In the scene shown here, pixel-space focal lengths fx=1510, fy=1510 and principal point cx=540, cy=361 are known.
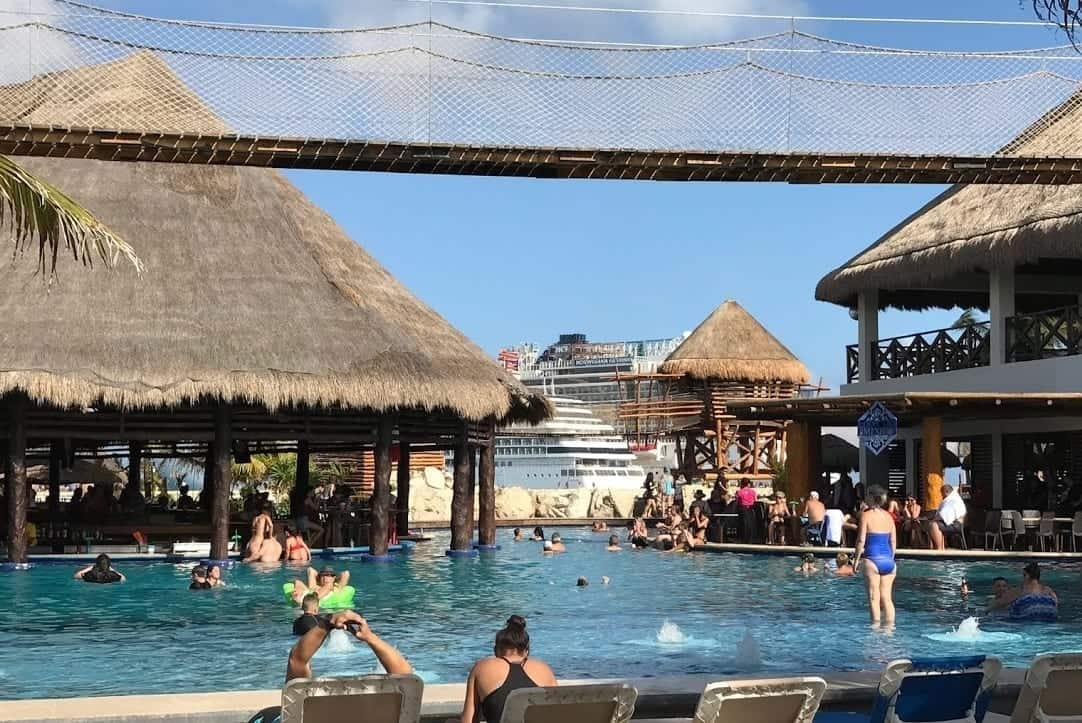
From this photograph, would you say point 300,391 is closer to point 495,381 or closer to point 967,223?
point 495,381

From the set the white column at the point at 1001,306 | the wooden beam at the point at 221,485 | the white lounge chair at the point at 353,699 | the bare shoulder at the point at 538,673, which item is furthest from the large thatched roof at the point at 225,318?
the white lounge chair at the point at 353,699

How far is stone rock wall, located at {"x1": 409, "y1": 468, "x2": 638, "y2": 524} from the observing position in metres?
40.9

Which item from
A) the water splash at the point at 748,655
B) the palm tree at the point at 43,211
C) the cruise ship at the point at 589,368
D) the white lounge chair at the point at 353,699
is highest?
the cruise ship at the point at 589,368

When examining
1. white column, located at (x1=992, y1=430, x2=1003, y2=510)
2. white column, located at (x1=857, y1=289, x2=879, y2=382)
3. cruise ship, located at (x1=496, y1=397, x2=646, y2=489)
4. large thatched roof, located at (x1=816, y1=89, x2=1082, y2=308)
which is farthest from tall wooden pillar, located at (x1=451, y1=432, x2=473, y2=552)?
cruise ship, located at (x1=496, y1=397, x2=646, y2=489)

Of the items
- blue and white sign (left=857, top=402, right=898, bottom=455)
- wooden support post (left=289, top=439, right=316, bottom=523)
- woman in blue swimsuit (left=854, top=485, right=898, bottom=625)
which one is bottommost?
woman in blue swimsuit (left=854, top=485, right=898, bottom=625)

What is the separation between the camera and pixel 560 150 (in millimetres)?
8898

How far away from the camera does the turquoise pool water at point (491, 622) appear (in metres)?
11.5

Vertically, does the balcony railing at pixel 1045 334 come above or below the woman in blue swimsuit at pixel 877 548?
above

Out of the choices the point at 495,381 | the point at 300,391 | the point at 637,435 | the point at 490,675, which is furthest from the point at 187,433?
the point at 637,435

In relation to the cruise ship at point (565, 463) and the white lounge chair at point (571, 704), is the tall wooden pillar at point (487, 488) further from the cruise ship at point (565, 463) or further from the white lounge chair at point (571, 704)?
the cruise ship at point (565, 463)

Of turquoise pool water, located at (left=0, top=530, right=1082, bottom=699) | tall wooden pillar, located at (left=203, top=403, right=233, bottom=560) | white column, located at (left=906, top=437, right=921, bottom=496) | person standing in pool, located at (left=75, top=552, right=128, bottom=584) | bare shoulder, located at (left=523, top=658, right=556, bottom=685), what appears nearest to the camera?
bare shoulder, located at (left=523, top=658, right=556, bottom=685)

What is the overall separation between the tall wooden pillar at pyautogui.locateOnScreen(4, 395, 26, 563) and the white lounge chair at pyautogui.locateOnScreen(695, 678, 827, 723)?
16.3 meters

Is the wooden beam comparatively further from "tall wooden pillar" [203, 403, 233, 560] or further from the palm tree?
the palm tree

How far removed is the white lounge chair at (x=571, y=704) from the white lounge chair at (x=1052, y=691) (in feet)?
5.79
